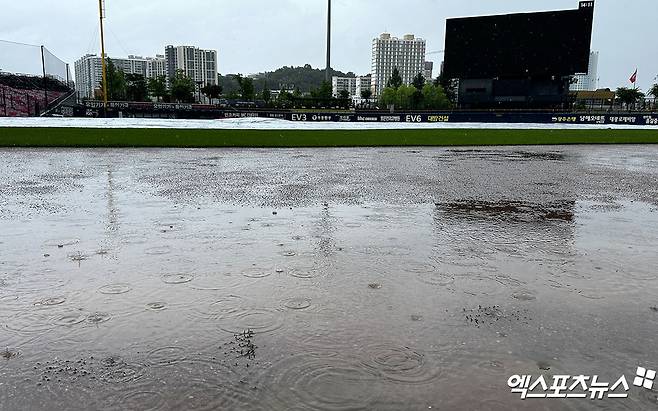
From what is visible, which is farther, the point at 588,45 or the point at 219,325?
the point at 588,45

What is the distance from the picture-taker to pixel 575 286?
3873 mm

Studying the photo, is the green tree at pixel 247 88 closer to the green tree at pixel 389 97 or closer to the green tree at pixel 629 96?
the green tree at pixel 389 97

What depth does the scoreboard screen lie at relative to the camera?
4878cm

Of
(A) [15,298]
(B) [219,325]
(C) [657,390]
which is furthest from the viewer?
(A) [15,298]

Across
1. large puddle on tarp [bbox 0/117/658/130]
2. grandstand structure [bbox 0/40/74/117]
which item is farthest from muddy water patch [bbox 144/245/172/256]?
grandstand structure [bbox 0/40/74/117]

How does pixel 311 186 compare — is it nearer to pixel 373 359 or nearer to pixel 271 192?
pixel 271 192

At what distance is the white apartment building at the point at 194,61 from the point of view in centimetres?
17112

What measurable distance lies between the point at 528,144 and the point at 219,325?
2003cm

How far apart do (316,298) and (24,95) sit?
1934 inches

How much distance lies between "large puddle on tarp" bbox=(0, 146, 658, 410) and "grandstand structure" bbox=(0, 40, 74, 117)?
4067 cm

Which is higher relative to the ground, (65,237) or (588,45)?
(588,45)

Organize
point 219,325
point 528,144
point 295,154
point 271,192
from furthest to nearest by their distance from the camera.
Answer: point 528,144, point 295,154, point 271,192, point 219,325

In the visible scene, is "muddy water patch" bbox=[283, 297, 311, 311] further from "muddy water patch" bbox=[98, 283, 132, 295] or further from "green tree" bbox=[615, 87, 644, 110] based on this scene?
"green tree" bbox=[615, 87, 644, 110]

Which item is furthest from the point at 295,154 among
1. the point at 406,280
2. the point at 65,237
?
the point at 406,280
